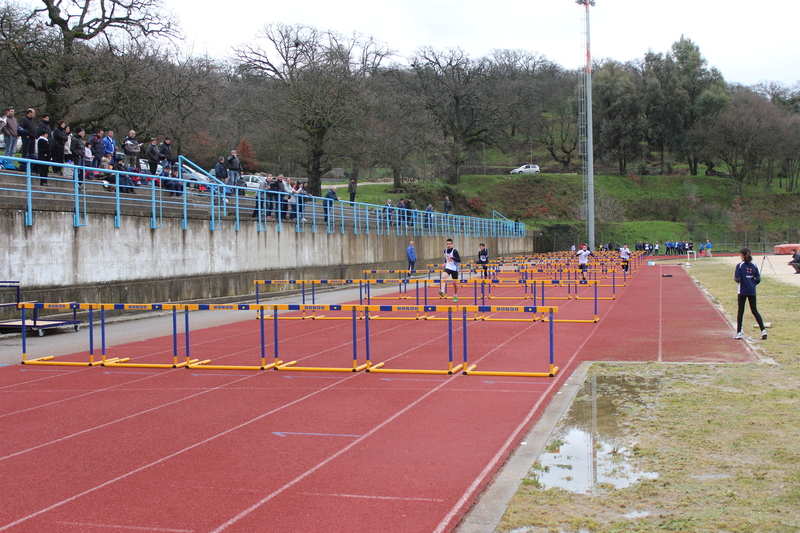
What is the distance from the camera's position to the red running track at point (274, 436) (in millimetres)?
4855

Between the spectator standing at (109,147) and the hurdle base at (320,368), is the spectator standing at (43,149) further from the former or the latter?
the hurdle base at (320,368)

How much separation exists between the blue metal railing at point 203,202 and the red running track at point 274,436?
547cm

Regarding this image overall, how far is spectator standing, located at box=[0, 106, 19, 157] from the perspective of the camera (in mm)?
15891

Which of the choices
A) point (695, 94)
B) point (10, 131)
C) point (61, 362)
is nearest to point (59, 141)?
point (10, 131)

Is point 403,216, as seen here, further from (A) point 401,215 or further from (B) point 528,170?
(B) point 528,170

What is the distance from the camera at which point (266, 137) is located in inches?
2009

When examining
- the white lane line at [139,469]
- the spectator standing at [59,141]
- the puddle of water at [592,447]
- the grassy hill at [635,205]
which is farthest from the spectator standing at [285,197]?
the grassy hill at [635,205]

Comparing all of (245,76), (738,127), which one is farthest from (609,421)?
(738,127)

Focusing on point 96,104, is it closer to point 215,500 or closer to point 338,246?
point 338,246

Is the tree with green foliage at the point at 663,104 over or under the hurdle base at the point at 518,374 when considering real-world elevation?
over

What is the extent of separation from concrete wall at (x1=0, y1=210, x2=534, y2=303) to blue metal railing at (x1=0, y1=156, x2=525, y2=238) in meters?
0.30

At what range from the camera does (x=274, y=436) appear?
6.78 metres

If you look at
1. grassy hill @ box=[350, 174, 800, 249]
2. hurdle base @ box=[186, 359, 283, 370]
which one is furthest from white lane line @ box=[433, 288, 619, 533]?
grassy hill @ box=[350, 174, 800, 249]

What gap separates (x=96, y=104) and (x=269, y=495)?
2731cm
